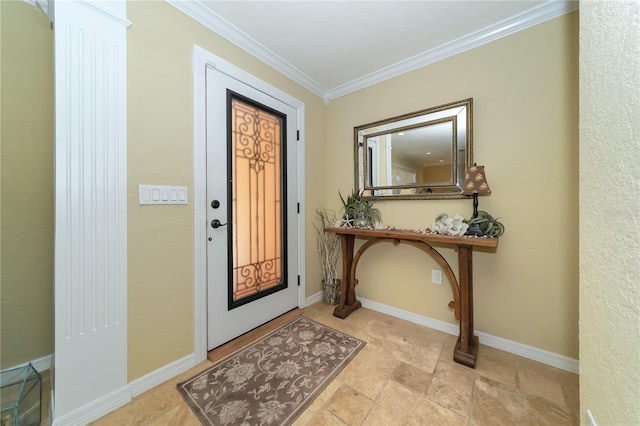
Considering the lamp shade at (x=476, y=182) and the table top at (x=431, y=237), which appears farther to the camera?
the lamp shade at (x=476, y=182)

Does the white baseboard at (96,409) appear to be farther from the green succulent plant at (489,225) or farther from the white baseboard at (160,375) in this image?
the green succulent plant at (489,225)

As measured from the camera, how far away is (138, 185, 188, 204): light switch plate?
1338 millimetres

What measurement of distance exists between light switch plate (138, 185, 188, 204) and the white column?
9 cm

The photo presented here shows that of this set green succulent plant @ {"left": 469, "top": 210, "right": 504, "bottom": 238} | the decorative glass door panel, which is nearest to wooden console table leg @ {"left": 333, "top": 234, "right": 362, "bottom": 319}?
the decorative glass door panel

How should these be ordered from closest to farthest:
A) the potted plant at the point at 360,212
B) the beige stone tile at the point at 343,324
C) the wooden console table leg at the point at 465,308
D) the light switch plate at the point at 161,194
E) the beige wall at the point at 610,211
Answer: the beige wall at the point at 610,211 < the light switch plate at the point at 161,194 < the wooden console table leg at the point at 465,308 < the beige stone tile at the point at 343,324 < the potted plant at the point at 360,212

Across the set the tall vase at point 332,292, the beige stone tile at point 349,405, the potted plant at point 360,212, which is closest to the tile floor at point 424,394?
the beige stone tile at point 349,405

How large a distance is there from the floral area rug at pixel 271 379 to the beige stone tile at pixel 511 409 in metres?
0.77

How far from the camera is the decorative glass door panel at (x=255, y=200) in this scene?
6.03 ft

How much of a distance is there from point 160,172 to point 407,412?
6.60 ft

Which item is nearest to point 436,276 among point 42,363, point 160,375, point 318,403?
point 318,403

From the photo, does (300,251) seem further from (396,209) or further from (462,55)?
(462,55)

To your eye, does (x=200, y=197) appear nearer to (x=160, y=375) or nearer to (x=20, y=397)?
(x=160, y=375)

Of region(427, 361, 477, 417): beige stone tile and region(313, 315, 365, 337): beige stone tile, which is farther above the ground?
region(313, 315, 365, 337): beige stone tile

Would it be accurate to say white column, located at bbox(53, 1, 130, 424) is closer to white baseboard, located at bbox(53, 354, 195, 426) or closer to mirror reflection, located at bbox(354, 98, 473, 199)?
white baseboard, located at bbox(53, 354, 195, 426)
